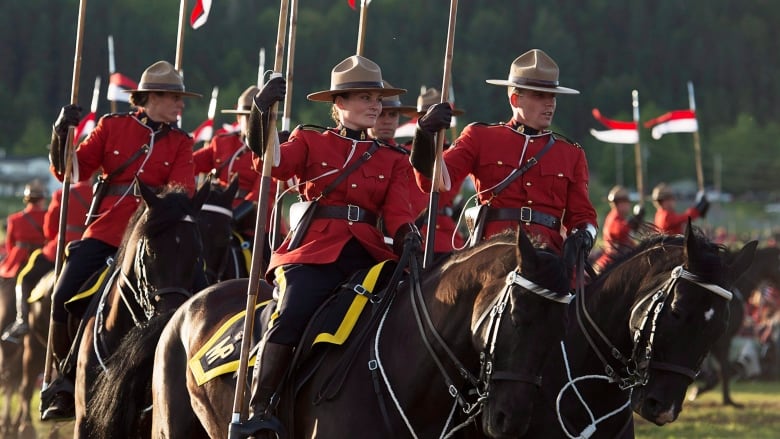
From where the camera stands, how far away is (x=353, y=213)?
24.2ft

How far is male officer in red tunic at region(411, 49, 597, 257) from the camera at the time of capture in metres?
8.17

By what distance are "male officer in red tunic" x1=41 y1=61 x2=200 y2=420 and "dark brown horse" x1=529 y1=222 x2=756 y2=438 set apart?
13.0 feet

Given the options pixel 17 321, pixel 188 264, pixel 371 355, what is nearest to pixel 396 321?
pixel 371 355

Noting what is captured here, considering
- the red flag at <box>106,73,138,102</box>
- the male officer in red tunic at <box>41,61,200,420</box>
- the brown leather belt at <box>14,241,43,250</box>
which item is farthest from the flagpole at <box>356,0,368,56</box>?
the brown leather belt at <box>14,241,43,250</box>

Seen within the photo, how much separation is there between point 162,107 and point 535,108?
3.57m

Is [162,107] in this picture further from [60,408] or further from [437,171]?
[437,171]

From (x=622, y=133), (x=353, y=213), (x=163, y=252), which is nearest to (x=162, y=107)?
(x=163, y=252)

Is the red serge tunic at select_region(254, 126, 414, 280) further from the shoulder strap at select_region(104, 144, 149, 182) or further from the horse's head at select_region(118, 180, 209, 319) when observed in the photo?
the shoulder strap at select_region(104, 144, 149, 182)

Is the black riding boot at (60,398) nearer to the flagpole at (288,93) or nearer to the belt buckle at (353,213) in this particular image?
the flagpole at (288,93)

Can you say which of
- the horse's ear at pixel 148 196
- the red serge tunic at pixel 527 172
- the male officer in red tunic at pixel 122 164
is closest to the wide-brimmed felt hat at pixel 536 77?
the red serge tunic at pixel 527 172

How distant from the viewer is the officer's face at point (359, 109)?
7.44 meters

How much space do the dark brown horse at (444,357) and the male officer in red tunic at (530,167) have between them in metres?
1.49

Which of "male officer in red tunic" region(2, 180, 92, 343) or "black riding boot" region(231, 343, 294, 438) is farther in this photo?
"male officer in red tunic" region(2, 180, 92, 343)

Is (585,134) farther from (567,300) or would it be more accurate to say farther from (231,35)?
Answer: (567,300)
